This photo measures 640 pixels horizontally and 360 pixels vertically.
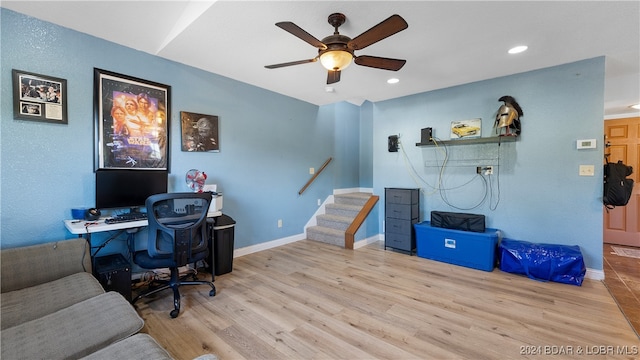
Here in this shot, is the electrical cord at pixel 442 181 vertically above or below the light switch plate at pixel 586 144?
below

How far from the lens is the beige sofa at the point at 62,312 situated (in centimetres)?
115

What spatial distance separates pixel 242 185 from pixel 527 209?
3833mm

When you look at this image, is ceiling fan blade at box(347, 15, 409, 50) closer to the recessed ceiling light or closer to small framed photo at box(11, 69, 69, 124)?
the recessed ceiling light

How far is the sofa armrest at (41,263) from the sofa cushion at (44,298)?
5.0 inches

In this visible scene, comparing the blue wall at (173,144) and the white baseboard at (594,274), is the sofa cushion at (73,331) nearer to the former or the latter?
the blue wall at (173,144)

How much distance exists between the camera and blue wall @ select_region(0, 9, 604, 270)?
7.27 feet

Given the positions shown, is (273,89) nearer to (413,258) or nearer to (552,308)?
(413,258)

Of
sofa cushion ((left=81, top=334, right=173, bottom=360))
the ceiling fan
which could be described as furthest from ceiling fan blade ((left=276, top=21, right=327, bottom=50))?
sofa cushion ((left=81, top=334, right=173, bottom=360))

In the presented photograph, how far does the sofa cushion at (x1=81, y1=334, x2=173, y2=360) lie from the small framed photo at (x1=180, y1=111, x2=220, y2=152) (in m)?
2.39

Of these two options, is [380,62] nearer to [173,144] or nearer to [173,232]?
[173,232]

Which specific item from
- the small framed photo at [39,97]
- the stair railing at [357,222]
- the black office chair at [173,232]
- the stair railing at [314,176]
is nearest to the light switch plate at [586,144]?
the stair railing at [357,222]

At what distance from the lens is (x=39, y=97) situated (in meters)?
2.22

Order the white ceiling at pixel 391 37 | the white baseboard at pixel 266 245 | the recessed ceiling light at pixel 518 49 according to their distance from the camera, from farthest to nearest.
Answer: the white baseboard at pixel 266 245 → the recessed ceiling light at pixel 518 49 → the white ceiling at pixel 391 37

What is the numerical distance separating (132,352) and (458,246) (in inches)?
137
